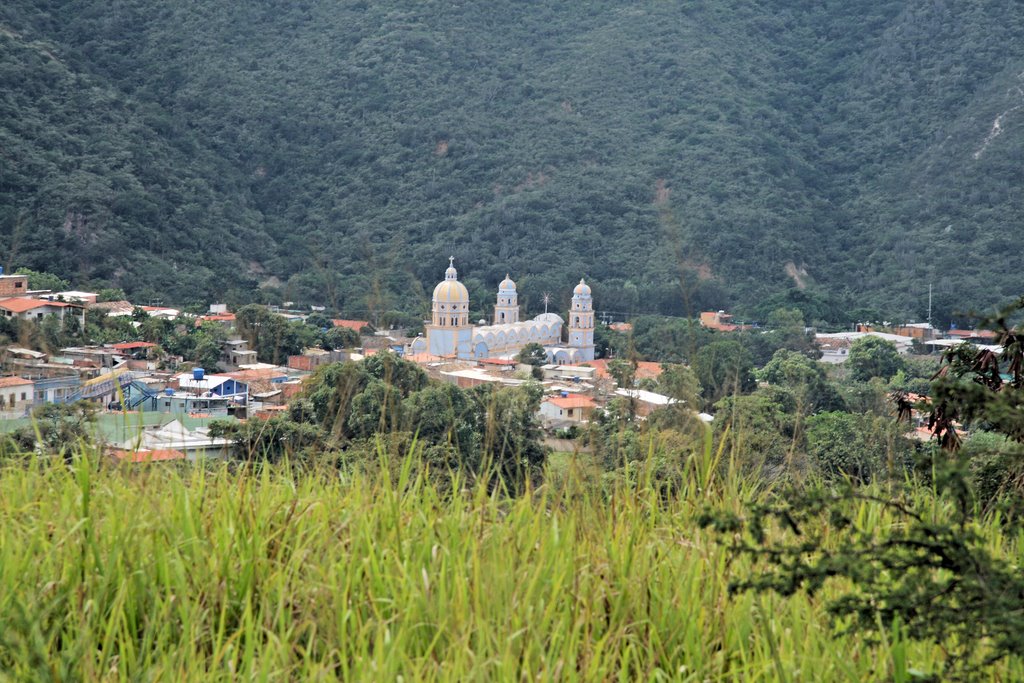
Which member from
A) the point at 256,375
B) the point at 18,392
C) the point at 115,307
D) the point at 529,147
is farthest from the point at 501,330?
the point at 18,392

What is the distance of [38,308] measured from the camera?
1953 cm

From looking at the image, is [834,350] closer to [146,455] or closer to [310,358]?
[310,358]

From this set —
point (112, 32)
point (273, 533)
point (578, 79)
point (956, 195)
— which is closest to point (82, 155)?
point (112, 32)

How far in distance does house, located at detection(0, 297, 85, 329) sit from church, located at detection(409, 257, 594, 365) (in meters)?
8.17

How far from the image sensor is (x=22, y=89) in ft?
135

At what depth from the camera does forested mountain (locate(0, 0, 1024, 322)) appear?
3703 centimetres

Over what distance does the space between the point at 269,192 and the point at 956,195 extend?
2534 cm

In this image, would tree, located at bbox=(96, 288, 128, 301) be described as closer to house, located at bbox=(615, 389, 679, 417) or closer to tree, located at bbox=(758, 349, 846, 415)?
tree, located at bbox=(758, 349, 846, 415)

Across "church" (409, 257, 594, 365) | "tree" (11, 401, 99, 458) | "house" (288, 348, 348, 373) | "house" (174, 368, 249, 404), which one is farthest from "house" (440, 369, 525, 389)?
"tree" (11, 401, 99, 458)

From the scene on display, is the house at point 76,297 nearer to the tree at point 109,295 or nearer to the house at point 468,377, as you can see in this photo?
the tree at point 109,295

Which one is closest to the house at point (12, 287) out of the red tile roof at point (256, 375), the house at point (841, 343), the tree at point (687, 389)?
the red tile roof at point (256, 375)

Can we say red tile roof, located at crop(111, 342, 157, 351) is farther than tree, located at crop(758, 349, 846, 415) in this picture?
Yes

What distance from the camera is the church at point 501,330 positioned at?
1114 inches

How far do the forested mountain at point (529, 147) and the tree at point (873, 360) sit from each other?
662cm
